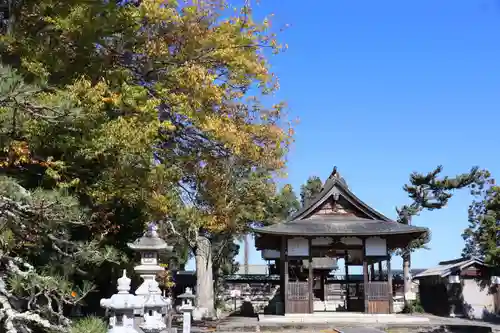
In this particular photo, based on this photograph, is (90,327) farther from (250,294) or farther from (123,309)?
(250,294)

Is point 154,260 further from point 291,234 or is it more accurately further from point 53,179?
point 291,234

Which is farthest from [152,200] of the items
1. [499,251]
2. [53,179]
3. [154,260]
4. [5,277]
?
[499,251]

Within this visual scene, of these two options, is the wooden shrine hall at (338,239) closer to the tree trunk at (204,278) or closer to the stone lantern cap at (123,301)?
the tree trunk at (204,278)

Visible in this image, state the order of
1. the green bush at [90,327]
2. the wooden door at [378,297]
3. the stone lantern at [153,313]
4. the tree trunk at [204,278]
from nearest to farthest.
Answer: the green bush at [90,327]
the stone lantern at [153,313]
the wooden door at [378,297]
the tree trunk at [204,278]

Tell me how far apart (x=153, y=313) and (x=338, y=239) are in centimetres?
1447

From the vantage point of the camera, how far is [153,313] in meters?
8.91

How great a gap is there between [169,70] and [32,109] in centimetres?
541

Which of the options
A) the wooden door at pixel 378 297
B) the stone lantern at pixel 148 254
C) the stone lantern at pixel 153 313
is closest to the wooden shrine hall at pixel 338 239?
the wooden door at pixel 378 297

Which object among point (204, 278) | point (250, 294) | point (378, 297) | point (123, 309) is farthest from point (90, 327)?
point (250, 294)

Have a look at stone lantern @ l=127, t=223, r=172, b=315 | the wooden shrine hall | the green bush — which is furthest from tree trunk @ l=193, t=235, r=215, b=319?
the green bush

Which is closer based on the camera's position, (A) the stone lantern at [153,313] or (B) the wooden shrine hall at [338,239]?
(A) the stone lantern at [153,313]

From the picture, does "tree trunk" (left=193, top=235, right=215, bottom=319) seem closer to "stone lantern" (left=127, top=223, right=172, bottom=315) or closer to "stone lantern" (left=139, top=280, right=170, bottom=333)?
"stone lantern" (left=127, top=223, right=172, bottom=315)

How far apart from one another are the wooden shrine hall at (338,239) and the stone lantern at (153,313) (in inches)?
482

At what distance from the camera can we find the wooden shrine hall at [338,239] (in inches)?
825
